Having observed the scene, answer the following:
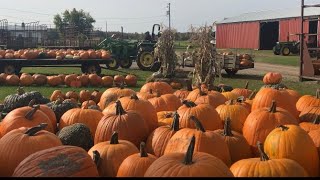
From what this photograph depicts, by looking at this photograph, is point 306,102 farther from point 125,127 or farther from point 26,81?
point 26,81

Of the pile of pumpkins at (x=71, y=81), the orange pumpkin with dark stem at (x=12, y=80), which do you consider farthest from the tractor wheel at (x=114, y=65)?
the orange pumpkin with dark stem at (x=12, y=80)

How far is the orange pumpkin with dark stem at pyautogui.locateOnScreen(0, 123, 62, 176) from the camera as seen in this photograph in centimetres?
290

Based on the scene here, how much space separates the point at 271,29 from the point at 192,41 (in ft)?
130

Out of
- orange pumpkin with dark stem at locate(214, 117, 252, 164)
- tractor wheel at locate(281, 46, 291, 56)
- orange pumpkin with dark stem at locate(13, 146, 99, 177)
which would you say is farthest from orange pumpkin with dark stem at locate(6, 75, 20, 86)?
tractor wheel at locate(281, 46, 291, 56)

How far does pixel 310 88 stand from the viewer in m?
13.0

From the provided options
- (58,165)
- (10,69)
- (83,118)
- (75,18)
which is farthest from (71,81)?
(75,18)

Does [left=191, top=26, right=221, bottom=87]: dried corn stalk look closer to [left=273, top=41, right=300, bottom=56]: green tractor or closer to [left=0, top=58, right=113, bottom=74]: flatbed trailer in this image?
[left=0, top=58, right=113, bottom=74]: flatbed trailer

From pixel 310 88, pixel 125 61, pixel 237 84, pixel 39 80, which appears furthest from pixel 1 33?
pixel 310 88

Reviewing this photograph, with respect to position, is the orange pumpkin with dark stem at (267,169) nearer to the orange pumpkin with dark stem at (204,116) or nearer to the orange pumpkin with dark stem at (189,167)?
the orange pumpkin with dark stem at (189,167)

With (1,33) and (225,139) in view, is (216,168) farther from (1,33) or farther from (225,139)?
(1,33)

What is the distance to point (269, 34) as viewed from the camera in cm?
4694

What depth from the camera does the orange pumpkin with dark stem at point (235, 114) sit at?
3.98m

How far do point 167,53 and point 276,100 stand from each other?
25.6 feet

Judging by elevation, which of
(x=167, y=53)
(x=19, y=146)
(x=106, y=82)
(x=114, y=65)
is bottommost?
(x=106, y=82)
